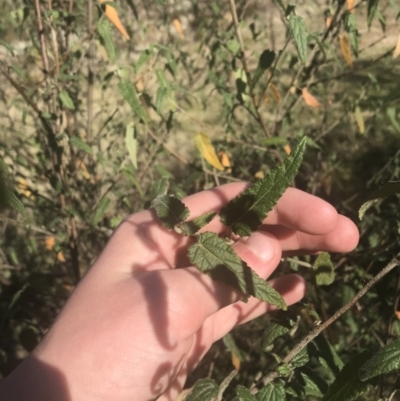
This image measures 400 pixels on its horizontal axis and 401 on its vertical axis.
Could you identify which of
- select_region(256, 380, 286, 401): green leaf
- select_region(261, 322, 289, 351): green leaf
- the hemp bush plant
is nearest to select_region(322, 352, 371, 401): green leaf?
the hemp bush plant

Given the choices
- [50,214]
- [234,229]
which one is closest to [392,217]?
[234,229]

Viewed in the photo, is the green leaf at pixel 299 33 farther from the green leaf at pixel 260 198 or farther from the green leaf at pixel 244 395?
the green leaf at pixel 244 395

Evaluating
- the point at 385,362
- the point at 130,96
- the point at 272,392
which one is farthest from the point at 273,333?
the point at 130,96

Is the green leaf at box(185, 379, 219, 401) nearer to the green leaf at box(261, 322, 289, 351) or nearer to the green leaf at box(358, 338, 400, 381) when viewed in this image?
the green leaf at box(261, 322, 289, 351)

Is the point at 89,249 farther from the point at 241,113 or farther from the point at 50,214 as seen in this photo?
the point at 241,113

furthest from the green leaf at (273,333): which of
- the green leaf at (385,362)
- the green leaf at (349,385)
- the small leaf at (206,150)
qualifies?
the small leaf at (206,150)
